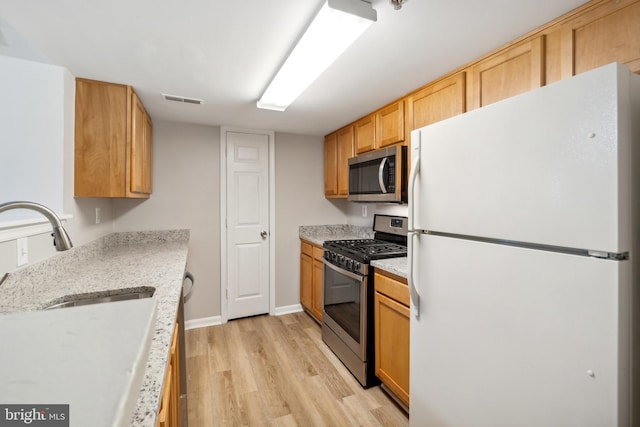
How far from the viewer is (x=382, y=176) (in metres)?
2.23

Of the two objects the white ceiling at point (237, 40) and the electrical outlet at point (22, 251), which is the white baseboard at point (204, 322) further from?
the white ceiling at point (237, 40)

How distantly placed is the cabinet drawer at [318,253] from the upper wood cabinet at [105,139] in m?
1.70

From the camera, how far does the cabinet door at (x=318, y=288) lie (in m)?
2.94

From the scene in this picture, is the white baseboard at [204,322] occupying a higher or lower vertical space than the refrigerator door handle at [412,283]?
lower

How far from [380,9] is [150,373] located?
1.51 m

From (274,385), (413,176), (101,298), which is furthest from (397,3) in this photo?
(274,385)

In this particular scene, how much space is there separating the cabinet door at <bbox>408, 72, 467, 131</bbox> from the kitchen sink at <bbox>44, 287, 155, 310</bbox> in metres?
1.94

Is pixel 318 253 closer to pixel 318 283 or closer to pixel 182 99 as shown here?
pixel 318 283

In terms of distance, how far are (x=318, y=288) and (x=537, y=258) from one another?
230 cm

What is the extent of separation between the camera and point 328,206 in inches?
143

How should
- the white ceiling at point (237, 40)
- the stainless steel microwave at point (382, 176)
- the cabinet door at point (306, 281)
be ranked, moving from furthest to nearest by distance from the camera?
the cabinet door at point (306, 281)
the stainless steel microwave at point (382, 176)
the white ceiling at point (237, 40)

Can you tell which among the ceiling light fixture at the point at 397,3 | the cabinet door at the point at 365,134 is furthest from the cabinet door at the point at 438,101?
the ceiling light fixture at the point at 397,3

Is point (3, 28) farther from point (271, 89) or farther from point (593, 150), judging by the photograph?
point (593, 150)

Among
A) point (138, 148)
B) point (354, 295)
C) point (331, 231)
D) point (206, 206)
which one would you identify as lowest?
point (354, 295)
